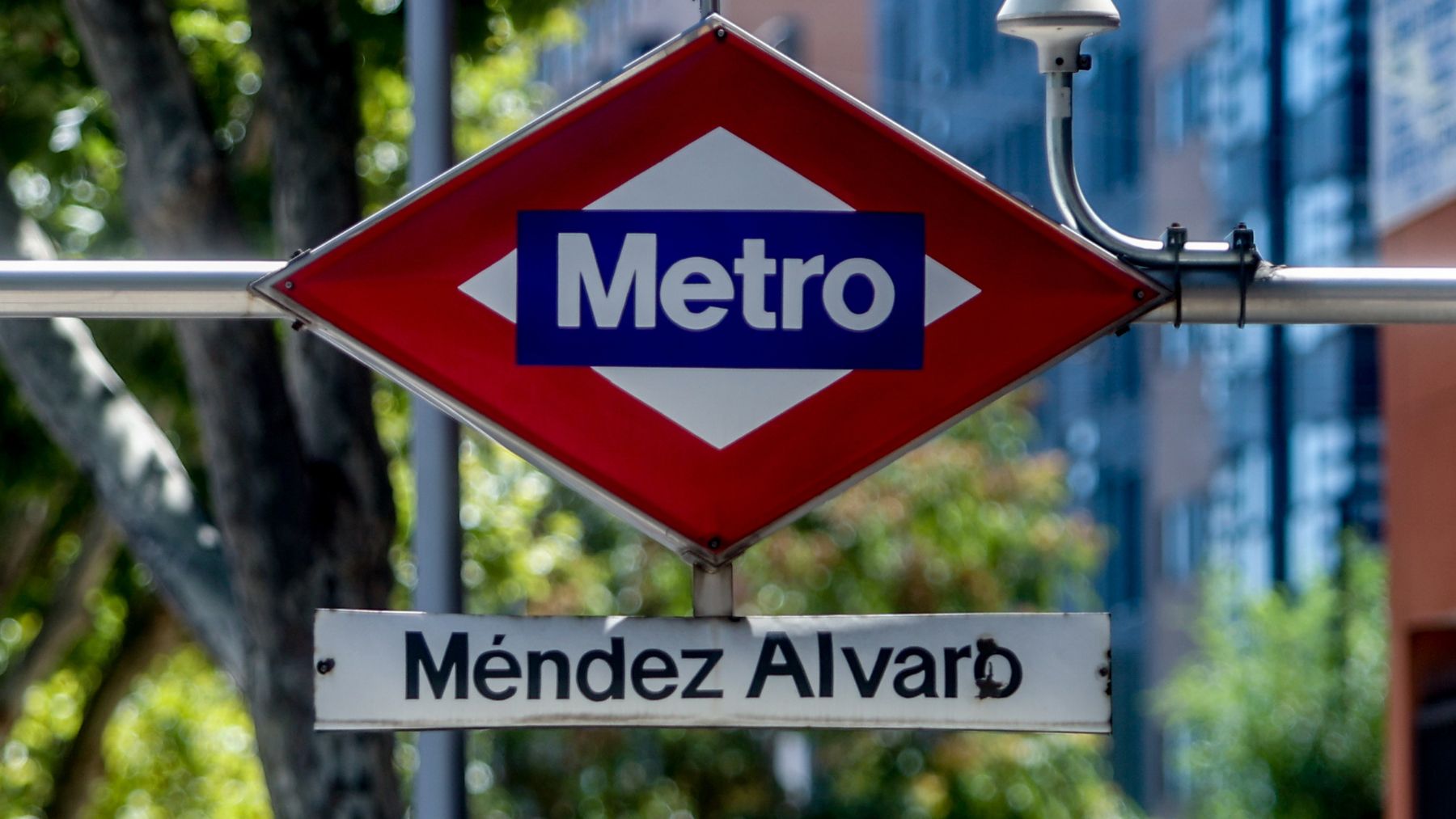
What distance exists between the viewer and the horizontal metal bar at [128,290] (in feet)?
11.1

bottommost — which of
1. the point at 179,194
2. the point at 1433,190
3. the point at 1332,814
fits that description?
the point at 1332,814

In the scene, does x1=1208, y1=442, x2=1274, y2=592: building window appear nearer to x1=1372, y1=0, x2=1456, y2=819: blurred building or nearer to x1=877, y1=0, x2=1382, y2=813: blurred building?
x1=877, y1=0, x2=1382, y2=813: blurred building

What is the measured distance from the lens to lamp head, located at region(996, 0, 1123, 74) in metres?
3.73

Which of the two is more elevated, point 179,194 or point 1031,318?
point 179,194

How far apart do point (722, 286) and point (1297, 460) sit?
27.5 m

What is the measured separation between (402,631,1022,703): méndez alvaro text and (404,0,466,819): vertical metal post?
2593 mm

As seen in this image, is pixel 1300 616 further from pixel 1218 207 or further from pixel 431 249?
pixel 431 249

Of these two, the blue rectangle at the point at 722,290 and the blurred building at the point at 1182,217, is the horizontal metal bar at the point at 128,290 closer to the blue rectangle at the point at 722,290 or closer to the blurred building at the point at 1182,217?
the blue rectangle at the point at 722,290

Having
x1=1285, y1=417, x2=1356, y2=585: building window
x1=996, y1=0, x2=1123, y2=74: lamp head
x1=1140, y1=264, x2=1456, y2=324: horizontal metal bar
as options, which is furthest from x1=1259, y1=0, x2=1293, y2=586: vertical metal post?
x1=1140, y1=264, x2=1456, y2=324: horizontal metal bar

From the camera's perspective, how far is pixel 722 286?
3143mm

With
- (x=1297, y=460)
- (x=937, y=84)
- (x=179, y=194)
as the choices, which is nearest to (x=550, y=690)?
(x=179, y=194)

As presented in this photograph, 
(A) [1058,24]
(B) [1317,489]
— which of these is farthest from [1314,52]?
(A) [1058,24]

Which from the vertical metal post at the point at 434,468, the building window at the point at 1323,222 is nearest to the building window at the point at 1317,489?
the building window at the point at 1323,222

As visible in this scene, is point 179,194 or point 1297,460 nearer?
point 179,194
